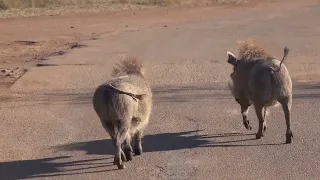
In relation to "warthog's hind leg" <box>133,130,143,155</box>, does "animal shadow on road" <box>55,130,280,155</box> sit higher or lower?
lower

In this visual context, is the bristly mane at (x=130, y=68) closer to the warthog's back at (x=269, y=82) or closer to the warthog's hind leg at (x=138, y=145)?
the warthog's hind leg at (x=138, y=145)

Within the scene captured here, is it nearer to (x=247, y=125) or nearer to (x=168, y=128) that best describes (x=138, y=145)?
(x=168, y=128)

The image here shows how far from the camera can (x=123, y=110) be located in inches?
311

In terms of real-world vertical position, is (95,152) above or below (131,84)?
below

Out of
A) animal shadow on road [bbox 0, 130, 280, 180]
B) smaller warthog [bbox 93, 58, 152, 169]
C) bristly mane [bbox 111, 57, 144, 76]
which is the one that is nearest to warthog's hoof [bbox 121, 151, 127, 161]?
smaller warthog [bbox 93, 58, 152, 169]

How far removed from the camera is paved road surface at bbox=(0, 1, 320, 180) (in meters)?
8.04

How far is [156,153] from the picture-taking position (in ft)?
28.6

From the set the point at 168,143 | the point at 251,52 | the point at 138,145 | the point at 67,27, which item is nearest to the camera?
the point at 138,145

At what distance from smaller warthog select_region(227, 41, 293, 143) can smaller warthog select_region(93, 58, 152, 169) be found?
1.46 meters

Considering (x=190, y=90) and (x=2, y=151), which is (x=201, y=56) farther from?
(x=2, y=151)

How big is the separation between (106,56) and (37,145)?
9285 millimetres

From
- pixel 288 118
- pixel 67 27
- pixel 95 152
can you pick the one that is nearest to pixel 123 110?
pixel 95 152

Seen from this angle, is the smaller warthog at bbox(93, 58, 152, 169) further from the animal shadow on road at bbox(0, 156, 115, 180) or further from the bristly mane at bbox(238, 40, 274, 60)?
the bristly mane at bbox(238, 40, 274, 60)

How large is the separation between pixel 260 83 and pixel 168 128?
151cm
